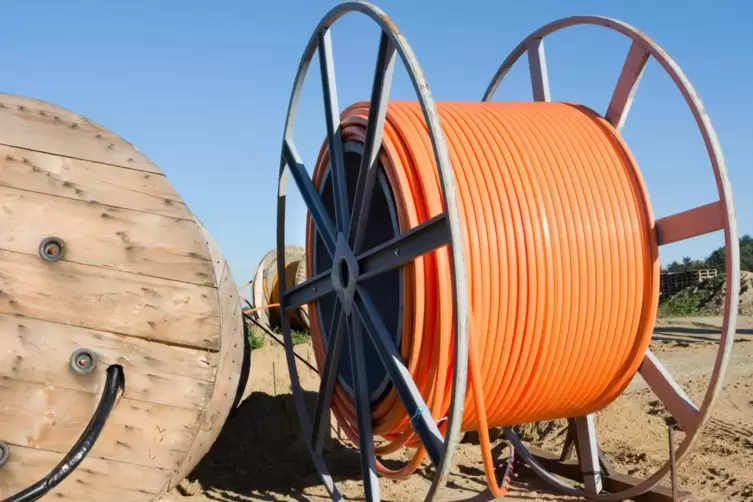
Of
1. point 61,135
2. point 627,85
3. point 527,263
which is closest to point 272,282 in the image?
point 627,85

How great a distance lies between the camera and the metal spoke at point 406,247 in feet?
13.0

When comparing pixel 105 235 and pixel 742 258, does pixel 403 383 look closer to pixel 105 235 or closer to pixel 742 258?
pixel 105 235

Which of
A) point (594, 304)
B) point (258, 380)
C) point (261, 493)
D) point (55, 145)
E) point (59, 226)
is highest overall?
point (55, 145)

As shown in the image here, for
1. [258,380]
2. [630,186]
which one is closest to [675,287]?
[258,380]

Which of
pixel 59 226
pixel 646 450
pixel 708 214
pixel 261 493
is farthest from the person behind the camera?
pixel 646 450

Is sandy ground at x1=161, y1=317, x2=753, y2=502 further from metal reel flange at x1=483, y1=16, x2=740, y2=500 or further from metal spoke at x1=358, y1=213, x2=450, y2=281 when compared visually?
metal spoke at x1=358, y1=213, x2=450, y2=281

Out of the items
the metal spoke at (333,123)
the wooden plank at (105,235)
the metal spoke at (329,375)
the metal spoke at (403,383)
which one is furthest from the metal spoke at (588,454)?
the wooden plank at (105,235)

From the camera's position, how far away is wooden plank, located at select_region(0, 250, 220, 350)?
14.4 ft

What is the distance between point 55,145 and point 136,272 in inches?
35.1

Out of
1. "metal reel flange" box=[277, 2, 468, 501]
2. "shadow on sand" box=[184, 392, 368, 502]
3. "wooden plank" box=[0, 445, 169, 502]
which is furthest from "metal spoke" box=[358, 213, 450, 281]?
"shadow on sand" box=[184, 392, 368, 502]

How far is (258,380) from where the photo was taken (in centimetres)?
897

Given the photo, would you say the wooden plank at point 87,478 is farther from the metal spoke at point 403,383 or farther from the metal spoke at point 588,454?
the metal spoke at point 588,454

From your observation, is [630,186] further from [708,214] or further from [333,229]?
[333,229]

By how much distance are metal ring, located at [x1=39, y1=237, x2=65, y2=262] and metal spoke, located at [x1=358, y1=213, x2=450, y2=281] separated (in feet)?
5.61
